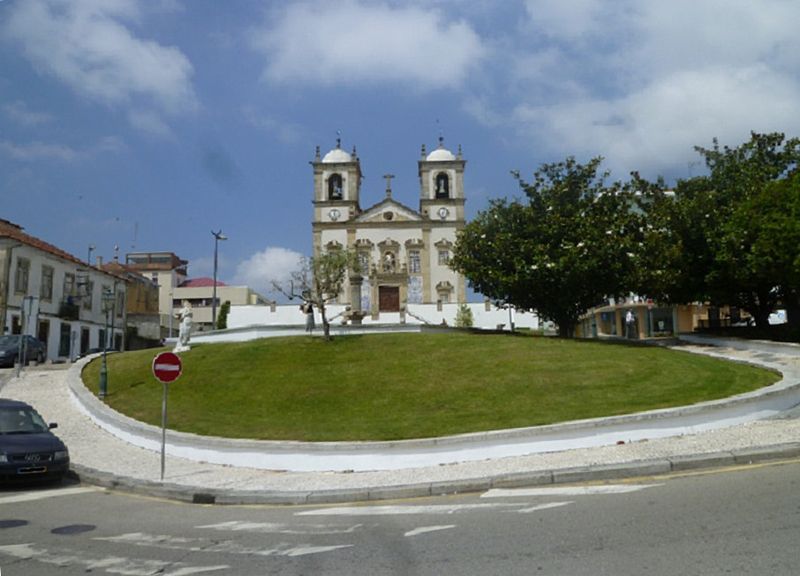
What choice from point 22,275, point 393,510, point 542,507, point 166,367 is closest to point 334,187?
point 22,275

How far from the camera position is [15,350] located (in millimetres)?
30266

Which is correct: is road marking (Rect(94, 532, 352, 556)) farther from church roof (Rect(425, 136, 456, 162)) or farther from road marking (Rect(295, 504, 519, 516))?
church roof (Rect(425, 136, 456, 162))

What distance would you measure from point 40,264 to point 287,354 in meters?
26.1

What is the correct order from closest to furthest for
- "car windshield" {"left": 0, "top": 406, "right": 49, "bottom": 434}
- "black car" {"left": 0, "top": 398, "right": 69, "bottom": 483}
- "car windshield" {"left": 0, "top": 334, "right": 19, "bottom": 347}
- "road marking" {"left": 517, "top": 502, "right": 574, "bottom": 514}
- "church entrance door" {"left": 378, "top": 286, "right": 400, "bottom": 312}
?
1. "road marking" {"left": 517, "top": 502, "right": 574, "bottom": 514}
2. "black car" {"left": 0, "top": 398, "right": 69, "bottom": 483}
3. "car windshield" {"left": 0, "top": 406, "right": 49, "bottom": 434}
4. "car windshield" {"left": 0, "top": 334, "right": 19, "bottom": 347}
5. "church entrance door" {"left": 378, "top": 286, "right": 400, "bottom": 312}

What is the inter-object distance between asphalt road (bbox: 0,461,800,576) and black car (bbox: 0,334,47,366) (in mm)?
22945

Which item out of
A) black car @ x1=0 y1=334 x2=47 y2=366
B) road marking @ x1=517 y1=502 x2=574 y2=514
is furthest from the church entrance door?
road marking @ x1=517 y1=502 x2=574 y2=514

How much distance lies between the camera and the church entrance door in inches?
2544

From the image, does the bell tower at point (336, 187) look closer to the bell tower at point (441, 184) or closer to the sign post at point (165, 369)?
the bell tower at point (441, 184)

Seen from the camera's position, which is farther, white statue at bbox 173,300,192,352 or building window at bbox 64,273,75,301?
building window at bbox 64,273,75,301

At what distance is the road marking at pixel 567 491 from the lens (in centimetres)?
892

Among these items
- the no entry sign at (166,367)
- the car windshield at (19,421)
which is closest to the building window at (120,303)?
the car windshield at (19,421)

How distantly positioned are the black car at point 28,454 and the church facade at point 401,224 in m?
53.2

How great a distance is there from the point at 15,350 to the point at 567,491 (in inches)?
1126

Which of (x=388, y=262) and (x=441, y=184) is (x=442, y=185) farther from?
(x=388, y=262)
